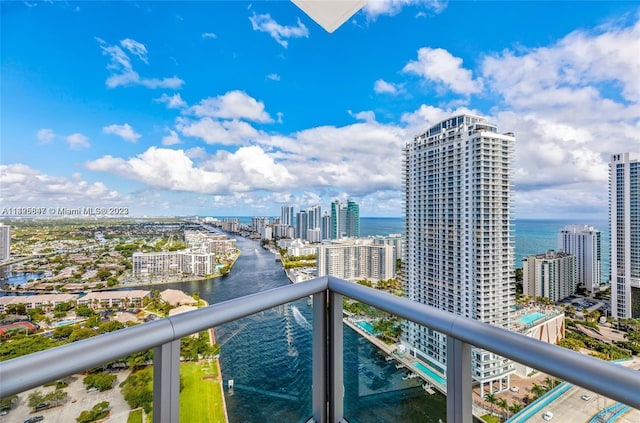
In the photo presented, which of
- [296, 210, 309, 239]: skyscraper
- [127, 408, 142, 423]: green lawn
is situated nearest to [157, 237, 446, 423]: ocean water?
[127, 408, 142, 423]: green lawn

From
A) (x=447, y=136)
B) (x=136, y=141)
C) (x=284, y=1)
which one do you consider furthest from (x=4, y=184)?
(x=447, y=136)

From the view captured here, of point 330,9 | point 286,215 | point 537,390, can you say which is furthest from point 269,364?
point 286,215

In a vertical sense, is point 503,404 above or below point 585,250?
below

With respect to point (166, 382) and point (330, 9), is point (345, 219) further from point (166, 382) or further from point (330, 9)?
point (166, 382)

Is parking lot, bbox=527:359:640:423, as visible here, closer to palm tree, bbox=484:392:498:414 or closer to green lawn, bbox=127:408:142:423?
palm tree, bbox=484:392:498:414

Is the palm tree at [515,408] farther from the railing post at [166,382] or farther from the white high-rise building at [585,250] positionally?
the white high-rise building at [585,250]

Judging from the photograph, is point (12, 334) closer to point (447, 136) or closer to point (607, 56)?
point (447, 136)

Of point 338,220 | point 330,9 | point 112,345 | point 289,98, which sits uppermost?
point 289,98
